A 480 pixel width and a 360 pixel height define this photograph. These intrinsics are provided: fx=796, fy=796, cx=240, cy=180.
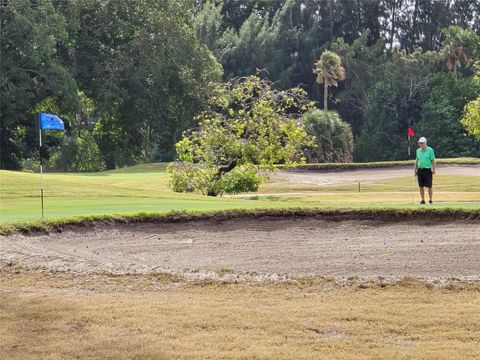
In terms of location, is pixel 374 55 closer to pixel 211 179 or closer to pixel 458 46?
pixel 458 46

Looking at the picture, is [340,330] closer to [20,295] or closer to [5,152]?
[20,295]

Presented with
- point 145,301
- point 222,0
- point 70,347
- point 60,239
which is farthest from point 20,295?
point 222,0

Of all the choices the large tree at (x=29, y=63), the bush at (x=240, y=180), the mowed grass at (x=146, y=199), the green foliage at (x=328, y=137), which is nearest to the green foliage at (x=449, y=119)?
the green foliage at (x=328, y=137)

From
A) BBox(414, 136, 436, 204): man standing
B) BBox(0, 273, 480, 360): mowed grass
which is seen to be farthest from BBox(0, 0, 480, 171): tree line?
BBox(0, 273, 480, 360): mowed grass

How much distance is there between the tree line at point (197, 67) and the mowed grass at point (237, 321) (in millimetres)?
33837

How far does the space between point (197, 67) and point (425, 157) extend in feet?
133

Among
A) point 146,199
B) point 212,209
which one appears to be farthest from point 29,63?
point 212,209

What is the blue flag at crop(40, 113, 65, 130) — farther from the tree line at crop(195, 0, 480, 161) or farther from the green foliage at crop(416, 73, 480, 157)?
the tree line at crop(195, 0, 480, 161)

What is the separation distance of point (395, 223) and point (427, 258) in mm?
3491

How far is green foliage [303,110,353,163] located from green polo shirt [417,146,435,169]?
114ft

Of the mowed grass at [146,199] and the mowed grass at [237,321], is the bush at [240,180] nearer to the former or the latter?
the mowed grass at [146,199]

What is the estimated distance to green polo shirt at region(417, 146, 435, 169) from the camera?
1883 centimetres

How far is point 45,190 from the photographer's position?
72.7ft

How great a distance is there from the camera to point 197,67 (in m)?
58.0
